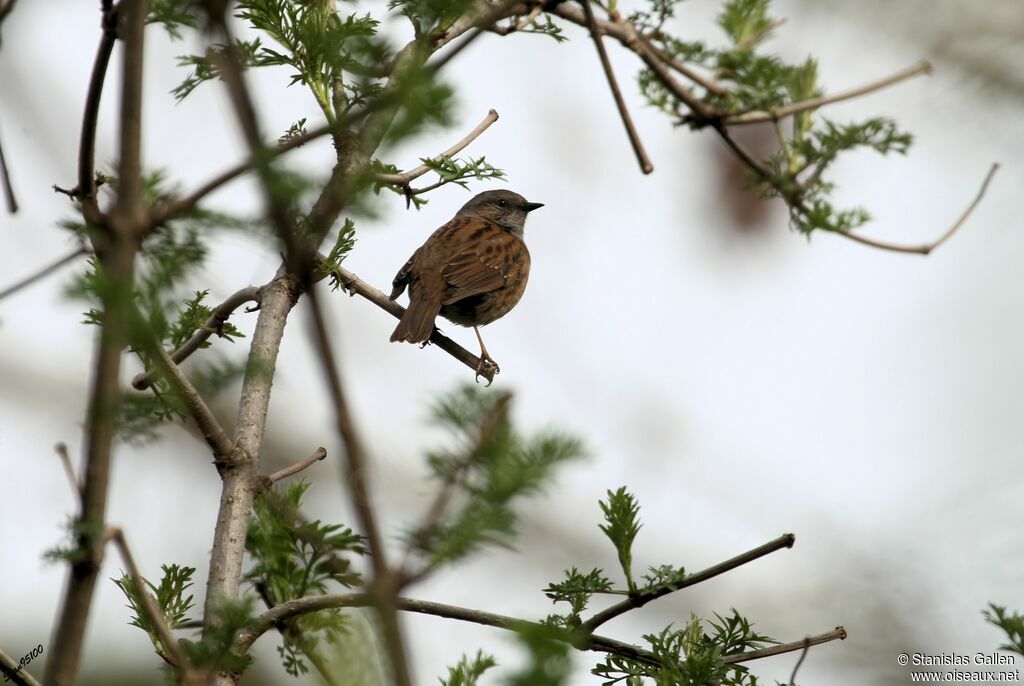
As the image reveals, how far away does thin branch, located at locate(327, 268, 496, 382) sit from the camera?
3688 mm

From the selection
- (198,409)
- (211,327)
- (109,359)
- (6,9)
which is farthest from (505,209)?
(109,359)

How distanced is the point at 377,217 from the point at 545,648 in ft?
2.76

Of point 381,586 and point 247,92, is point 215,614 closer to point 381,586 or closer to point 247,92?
point 381,586

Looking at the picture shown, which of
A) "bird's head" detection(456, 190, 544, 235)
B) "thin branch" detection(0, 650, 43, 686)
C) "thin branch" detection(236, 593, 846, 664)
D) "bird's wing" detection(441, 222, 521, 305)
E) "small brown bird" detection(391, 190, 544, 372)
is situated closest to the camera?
"thin branch" detection(0, 650, 43, 686)

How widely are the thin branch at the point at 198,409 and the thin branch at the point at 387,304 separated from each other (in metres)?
0.96

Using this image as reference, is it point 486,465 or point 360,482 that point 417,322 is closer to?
point 486,465

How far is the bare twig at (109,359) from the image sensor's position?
1.64 meters

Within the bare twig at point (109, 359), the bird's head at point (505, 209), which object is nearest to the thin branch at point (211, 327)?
the bare twig at point (109, 359)

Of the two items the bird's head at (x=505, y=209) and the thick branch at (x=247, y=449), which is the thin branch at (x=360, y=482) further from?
the bird's head at (x=505, y=209)

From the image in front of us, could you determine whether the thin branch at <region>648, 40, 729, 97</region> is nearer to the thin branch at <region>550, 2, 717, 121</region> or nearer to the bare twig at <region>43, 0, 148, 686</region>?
the thin branch at <region>550, 2, 717, 121</region>

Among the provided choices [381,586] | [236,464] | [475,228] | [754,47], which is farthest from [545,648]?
[475,228]

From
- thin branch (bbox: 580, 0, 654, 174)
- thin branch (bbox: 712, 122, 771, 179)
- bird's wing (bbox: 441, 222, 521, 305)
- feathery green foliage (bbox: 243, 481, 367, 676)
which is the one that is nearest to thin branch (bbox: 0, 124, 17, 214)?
feathery green foliage (bbox: 243, 481, 367, 676)

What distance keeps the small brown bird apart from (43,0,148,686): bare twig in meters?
3.42

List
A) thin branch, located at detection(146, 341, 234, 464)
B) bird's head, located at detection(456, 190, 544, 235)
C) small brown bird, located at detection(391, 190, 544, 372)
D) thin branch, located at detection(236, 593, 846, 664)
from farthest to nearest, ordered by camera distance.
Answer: bird's head, located at detection(456, 190, 544, 235)
small brown bird, located at detection(391, 190, 544, 372)
thin branch, located at detection(236, 593, 846, 664)
thin branch, located at detection(146, 341, 234, 464)
